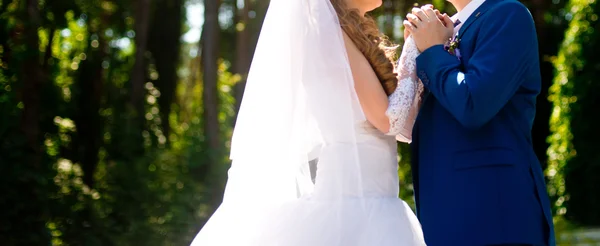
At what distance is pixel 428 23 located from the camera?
282 cm

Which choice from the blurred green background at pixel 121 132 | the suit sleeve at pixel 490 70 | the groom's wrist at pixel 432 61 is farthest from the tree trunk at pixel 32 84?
the suit sleeve at pixel 490 70

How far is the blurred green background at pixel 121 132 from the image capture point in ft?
20.6

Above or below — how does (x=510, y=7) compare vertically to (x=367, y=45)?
above

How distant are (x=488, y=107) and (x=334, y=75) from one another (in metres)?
0.55

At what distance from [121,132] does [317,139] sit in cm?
627

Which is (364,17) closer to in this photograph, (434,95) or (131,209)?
(434,95)

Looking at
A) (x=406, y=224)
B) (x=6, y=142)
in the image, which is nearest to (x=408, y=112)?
(x=406, y=224)

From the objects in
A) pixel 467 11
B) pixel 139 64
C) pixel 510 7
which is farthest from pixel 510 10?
pixel 139 64

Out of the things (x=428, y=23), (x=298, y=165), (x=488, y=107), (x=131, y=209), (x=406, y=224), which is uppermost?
(x=428, y=23)

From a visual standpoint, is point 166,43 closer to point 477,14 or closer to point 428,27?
point 428,27

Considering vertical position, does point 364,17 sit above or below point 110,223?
above

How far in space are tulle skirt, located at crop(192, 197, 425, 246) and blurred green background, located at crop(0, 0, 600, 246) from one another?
3627 millimetres

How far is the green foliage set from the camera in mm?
7703

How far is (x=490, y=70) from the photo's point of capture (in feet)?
8.26
